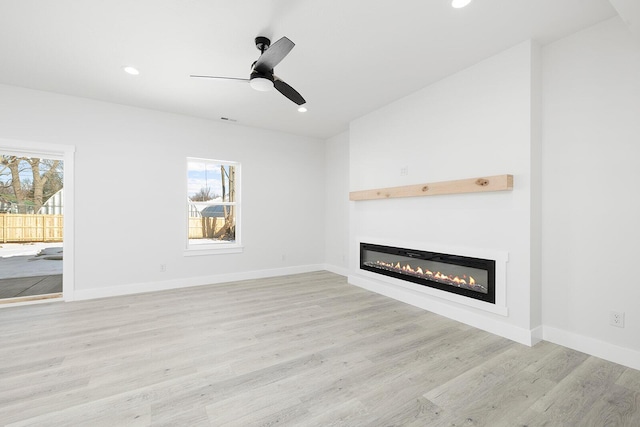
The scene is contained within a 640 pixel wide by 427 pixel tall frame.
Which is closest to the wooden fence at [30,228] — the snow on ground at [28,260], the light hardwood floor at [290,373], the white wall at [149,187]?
the snow on ground at [28,260]

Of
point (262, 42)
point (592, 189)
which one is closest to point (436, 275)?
point (592, 189)

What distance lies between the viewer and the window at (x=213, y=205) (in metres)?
4.83

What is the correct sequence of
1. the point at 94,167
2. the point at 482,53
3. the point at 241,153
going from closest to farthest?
the point at 482,53
the point at 94,167
the point at 241,153

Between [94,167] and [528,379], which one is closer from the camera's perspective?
[528,379]

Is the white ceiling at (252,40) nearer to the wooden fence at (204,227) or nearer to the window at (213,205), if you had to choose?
the window at (213,205)

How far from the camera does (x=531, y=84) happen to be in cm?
255

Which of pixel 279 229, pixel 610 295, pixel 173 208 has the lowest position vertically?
pixel 610 295

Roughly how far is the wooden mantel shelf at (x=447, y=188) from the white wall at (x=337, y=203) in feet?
3.90

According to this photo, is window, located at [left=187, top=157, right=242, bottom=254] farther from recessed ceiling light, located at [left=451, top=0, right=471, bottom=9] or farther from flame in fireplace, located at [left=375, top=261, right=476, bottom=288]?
recessed ceiling light, located at [left=451, top=0, right=471, bottom=9]

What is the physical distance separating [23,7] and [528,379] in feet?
A: 15.4

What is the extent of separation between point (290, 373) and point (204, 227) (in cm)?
356

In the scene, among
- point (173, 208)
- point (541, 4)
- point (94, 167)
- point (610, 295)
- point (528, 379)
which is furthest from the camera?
point (173, 208)

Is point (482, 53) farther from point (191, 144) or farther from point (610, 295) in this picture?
point (191, 144)

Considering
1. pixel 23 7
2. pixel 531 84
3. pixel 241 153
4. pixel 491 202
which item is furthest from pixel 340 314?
pixel 23 7
